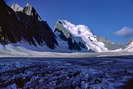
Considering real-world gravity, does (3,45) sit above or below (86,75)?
above

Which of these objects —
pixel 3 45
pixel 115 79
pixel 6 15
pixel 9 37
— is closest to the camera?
pixel 115 79

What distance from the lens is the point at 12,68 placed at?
646 inches

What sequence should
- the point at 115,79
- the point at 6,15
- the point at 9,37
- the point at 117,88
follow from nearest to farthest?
the point at 117,88
the point at 115,79
the point at 9,37
the point at 6,15

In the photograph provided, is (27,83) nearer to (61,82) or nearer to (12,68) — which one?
(61,82)

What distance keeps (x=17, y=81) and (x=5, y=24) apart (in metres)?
76.0

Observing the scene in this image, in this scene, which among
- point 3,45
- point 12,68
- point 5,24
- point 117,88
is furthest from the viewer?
point 5,24

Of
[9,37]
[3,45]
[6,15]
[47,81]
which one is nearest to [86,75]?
[47,81]

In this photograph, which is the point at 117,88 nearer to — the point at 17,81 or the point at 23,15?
the point at 17,81

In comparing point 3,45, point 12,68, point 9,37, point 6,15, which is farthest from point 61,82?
point 6,15

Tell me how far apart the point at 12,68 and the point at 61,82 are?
597 centimetres

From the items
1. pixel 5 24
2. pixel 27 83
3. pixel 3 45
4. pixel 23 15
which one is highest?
pixel 23 15

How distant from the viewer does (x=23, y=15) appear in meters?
125

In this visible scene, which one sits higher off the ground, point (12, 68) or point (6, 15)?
point (6, 15)

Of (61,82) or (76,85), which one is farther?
(61,82)
